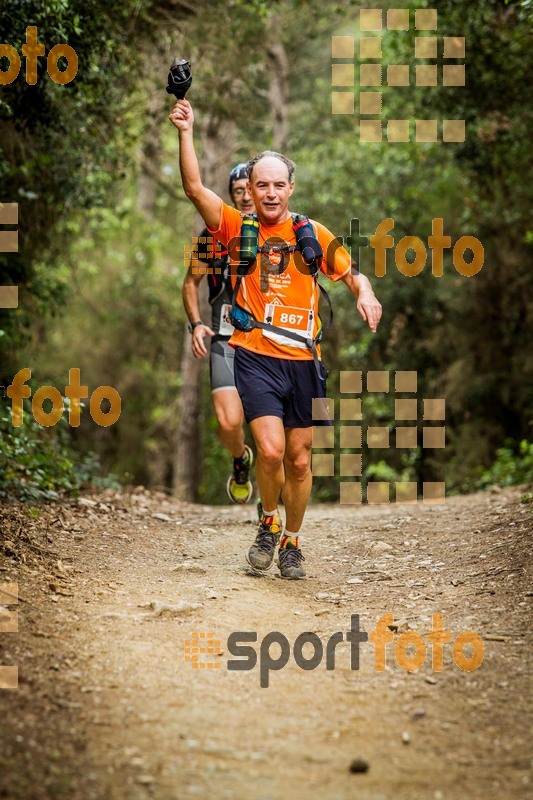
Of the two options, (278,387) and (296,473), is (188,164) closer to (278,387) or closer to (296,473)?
(278,387)

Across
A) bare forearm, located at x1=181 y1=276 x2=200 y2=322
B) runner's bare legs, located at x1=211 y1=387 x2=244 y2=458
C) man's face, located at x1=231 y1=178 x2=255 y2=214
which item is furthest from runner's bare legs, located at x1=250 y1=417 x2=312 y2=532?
man's face, located at x1=231 y1=178 x2=255 y2=214

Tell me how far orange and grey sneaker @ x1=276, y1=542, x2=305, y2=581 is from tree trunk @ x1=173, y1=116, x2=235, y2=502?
32.0 ft

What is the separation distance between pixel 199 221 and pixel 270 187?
10216 mm

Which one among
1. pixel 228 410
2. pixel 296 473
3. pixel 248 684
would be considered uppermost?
pixel 228 410

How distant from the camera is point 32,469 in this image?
26.5 feet

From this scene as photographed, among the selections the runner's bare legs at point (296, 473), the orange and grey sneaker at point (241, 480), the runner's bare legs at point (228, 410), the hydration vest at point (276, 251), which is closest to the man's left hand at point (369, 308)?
the hydration vest at point (276, 251)

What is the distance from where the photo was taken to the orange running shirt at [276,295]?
5754 mm

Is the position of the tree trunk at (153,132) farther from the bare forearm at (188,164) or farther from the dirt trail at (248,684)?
the dirt trail at (248,684)

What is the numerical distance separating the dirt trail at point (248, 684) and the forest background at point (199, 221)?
2.35 m

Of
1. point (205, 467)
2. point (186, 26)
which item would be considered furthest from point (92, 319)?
point (186, 26)

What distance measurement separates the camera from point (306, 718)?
145 inches

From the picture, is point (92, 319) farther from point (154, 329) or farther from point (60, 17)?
point (60, 17)

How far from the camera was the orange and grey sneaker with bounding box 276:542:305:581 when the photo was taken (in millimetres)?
6098
